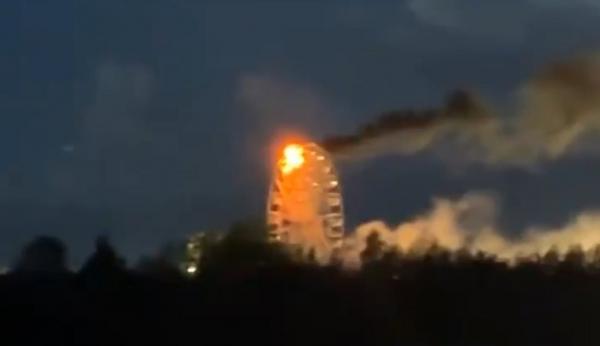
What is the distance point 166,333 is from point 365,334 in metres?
4.64

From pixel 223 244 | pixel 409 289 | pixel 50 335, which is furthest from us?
pixel 223 244

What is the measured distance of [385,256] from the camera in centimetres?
6156

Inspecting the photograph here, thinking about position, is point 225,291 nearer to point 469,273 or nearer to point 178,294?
point 178,294

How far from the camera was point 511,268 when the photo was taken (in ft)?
204

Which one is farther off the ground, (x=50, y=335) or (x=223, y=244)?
(x=223, y=244)

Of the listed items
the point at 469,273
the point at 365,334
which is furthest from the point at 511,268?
the point at 365,334

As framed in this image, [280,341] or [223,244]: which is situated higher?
[223,244]

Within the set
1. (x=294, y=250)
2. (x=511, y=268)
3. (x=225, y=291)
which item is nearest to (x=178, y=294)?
(x=225, y=291)

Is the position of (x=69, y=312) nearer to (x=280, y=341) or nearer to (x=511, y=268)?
(x=280, y=341)

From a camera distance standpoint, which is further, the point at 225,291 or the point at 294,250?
the point at 294,250

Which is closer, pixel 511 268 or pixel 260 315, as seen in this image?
pixel 260 315

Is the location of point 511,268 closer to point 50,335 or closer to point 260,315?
point 260,315

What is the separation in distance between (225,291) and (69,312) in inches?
154

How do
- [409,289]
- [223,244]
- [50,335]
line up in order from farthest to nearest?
[223,244] < [409,289] < [50,335]
